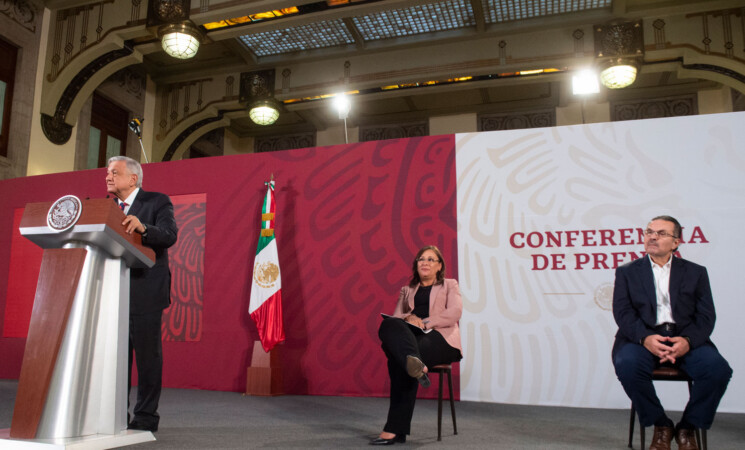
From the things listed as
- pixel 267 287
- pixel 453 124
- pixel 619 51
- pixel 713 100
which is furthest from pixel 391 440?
pixel 713 100

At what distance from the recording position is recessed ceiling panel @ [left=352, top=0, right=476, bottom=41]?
693 cm

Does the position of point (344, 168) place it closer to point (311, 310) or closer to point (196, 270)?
point (311, 310)

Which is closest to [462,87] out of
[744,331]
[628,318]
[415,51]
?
[415,51]

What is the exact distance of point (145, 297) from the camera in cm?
254

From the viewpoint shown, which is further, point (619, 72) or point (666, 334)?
point (619, 72)

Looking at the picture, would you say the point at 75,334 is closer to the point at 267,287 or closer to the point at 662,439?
the point at 662,439

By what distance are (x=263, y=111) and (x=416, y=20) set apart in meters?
2.34

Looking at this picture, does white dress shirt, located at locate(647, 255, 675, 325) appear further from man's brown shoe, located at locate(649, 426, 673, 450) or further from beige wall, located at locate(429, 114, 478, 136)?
beige wall, located at locate(429, 114, 478, 136)

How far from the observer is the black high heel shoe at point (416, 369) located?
244cm

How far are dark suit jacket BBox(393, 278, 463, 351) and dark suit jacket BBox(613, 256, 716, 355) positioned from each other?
0.72m

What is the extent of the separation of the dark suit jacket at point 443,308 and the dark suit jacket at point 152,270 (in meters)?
1.19

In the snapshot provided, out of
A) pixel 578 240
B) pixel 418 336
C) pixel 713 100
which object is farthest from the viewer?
pixel 713 100

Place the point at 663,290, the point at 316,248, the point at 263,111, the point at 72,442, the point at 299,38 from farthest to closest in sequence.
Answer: the point at 263,111
the point at 299,38
the point at 316,248
the point at 663,290
the point at 72,442

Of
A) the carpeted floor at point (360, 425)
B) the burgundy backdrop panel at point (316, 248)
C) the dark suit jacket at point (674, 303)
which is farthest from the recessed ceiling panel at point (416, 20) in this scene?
the dark suit jacket at point (674, 303)
